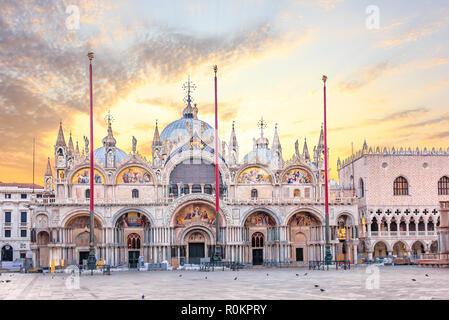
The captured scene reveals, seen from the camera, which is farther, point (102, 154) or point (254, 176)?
point (102, 154)

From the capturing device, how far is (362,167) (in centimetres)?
7244

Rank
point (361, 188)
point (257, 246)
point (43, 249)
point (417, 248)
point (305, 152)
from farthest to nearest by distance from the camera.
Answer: point (361, 188)
point (417, 248)
point (305, 152)
point (257, 246)
point (43, 249)

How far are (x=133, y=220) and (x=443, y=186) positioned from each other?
35.5 metres

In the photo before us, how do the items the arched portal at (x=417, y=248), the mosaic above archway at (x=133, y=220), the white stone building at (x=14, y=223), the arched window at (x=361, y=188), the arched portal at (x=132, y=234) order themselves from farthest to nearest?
the white stone building at (x=14, y=223) < the arched window at (x=361, y=188) < the arched portal at (x=417, y=248) < the mosaic above archway at (x=133, y=220) < the arched portal at (x=132, y=234)

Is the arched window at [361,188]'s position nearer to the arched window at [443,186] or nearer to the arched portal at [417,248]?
the arched portal at [417,248]

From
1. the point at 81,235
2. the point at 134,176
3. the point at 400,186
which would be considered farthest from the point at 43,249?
the point at 400,186

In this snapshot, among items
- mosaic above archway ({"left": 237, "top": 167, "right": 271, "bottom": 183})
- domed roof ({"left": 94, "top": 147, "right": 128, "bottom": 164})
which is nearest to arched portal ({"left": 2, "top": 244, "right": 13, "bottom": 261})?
domed roof ({"left": 94, "top": 147, "right": 128, "bottom": 164})

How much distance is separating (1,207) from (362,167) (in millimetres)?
48791

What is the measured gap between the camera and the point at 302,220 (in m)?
64.2

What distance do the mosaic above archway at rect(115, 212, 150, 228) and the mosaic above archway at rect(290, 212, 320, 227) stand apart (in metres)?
14.8

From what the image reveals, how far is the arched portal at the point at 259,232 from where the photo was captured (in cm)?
6319

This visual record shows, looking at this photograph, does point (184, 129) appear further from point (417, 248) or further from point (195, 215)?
point (417, 248)

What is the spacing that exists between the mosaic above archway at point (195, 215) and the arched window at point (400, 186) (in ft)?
75.0

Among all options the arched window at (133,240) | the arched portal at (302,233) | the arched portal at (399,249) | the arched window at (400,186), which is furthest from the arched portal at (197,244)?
the arched window at (400,186)
